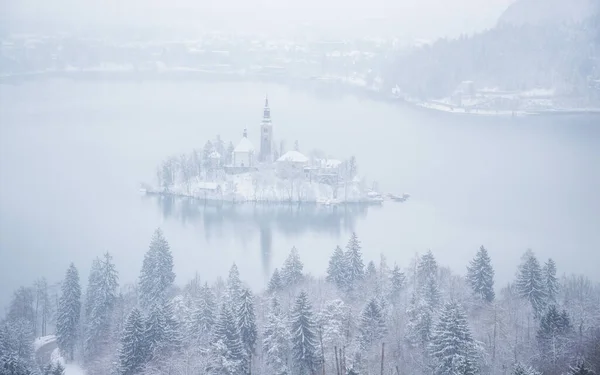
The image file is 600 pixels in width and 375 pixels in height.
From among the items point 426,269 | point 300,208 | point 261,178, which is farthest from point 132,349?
point 261,178

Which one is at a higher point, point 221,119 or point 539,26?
point 539,26

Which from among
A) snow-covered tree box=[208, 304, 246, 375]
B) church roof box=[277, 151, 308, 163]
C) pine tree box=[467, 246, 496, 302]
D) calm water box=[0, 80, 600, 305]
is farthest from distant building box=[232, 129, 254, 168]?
snow-covered tree box=[208, 304, 246, 375]

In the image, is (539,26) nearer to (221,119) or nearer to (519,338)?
(221,119)

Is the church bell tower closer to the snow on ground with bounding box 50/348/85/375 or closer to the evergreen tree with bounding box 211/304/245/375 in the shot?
the snow on ground with bounding box 50/348/85/375

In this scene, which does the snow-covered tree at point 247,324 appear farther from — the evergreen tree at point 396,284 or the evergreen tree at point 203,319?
the evergreen tree at point 396,284

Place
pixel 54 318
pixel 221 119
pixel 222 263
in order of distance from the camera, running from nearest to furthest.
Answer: pixel 54 318 → pixel 222 263 → pixel 221 119

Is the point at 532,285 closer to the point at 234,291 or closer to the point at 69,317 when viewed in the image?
the point at 234,291

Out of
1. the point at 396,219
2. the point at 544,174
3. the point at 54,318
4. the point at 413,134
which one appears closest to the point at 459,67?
the point at 413,134
